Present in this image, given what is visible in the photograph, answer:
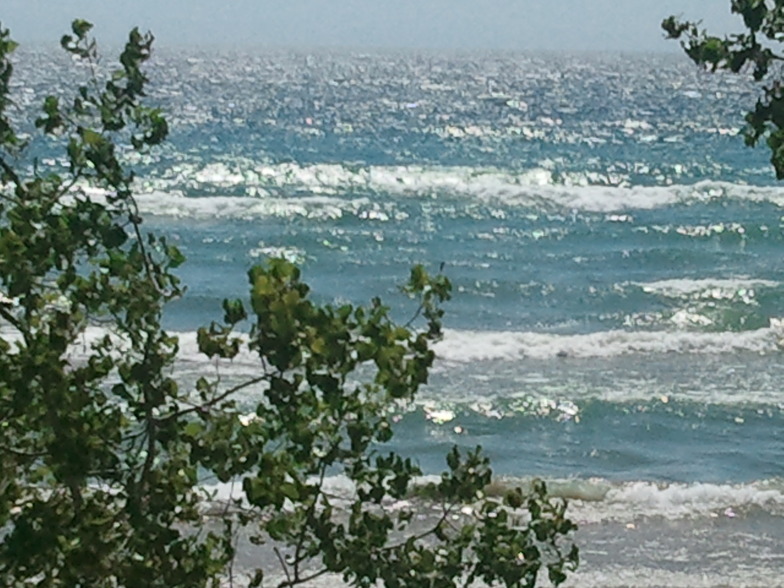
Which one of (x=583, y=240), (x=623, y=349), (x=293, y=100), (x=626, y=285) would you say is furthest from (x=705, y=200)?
(x=293, y=100)

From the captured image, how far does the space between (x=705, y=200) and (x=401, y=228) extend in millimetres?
9009

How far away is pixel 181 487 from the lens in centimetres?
461

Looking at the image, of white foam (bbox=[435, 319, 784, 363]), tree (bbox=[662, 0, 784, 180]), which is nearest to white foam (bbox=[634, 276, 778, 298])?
white foam (bbox=[435, 319, 784, 363])

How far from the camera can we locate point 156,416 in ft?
15.7

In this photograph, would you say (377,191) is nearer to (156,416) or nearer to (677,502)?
(677,502)

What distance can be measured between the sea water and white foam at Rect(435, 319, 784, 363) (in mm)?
59

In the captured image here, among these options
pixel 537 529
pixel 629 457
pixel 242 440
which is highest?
pixel 242 440

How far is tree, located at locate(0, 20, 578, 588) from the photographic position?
13.8 ft

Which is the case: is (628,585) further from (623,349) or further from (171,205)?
(171,205)

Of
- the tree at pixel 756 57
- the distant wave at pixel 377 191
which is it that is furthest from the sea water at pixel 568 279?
the tree at pixel 756 57

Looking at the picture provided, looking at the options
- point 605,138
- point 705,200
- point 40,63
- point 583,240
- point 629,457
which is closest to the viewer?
point 629,457

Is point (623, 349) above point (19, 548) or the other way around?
the other way around

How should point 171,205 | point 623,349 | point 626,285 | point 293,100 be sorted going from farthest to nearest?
point 293,100, point 171,205, point 626,285, point 623,349

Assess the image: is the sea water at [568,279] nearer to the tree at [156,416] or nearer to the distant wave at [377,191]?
the distant wave at [377,191]
